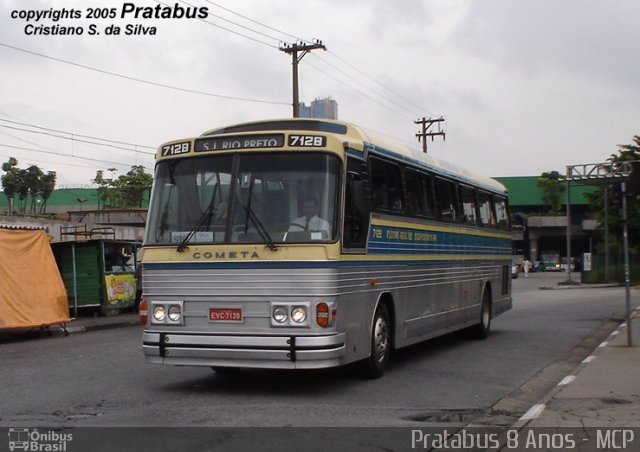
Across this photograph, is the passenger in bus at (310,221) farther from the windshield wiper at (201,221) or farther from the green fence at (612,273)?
the green fence at (612,273)

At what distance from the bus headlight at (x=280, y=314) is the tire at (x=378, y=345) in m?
1.74

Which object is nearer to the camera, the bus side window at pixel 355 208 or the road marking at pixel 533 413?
the road marking at pixel 533 413

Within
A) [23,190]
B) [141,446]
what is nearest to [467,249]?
[141,446]

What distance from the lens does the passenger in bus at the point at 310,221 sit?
966 centimetres

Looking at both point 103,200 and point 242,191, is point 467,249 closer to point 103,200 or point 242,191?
point 242,191

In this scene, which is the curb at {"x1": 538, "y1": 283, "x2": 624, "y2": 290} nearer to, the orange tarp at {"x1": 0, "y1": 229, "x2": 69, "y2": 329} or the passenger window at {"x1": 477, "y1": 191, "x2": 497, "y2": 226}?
A: the passenger window at {"x1": 477, "y1": 191, "x2": 497, "y2": 226}

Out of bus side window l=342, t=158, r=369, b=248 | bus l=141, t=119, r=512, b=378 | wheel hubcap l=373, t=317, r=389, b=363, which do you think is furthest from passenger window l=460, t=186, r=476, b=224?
bus side window l=342, t=158, r=369, b=248

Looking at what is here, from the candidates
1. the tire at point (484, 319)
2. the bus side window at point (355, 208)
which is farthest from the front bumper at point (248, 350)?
the tire at point (484, 319)

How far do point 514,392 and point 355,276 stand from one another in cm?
245

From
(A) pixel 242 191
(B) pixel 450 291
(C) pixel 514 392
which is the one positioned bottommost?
(C) pixel 514 392

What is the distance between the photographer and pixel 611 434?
7.52m

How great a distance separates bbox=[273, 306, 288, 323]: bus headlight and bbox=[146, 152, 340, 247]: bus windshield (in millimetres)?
779

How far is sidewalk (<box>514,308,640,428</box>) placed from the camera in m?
8.11

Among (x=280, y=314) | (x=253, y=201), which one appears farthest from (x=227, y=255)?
(x=280, y=314)
